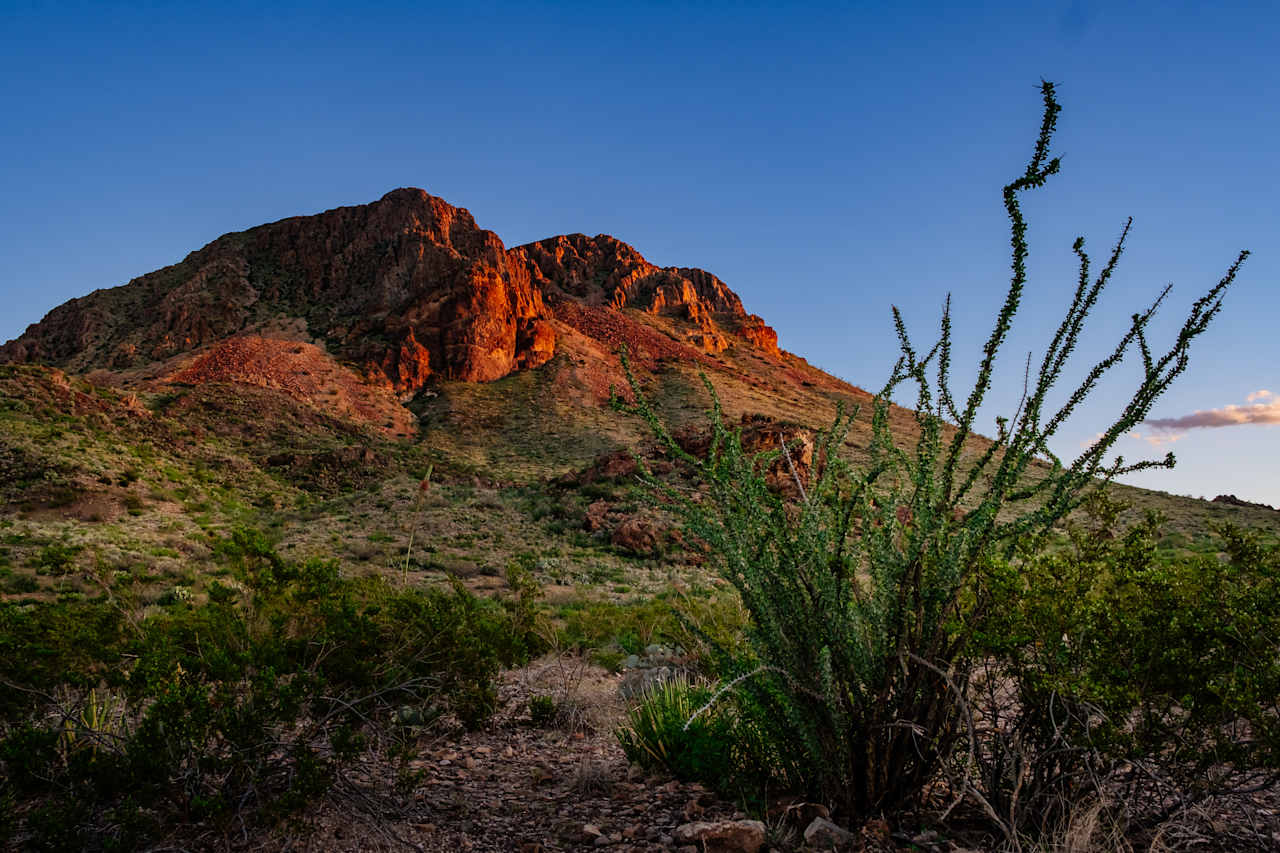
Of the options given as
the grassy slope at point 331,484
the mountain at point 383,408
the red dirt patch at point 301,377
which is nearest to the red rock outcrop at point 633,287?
the mountain at point 383,408

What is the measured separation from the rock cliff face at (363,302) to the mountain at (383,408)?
0.27 metres

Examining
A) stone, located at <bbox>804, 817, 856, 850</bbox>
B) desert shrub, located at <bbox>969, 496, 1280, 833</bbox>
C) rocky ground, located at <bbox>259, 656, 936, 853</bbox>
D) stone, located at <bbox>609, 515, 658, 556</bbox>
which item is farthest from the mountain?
stone, located at <bbox>804, 817, 856, 850</bbox>

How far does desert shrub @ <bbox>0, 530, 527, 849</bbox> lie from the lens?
2979 mm

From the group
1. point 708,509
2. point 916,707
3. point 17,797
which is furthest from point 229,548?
point 916,707

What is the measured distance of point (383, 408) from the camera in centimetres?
5141

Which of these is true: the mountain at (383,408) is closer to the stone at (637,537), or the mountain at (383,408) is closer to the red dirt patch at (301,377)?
the stone at (637,537)

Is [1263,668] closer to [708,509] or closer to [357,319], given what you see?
[708,509]

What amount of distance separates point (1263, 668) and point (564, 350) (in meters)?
62.5

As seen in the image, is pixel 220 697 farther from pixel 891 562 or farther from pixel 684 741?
pixel 891 562

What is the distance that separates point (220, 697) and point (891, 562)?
11.5 feet

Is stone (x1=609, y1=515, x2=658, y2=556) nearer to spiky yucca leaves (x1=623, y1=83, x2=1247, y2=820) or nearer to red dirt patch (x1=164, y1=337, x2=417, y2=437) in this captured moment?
spiky yucca leaves (x1=623, y1=83, x2=1247, y2=820)

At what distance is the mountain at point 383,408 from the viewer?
67.4ft

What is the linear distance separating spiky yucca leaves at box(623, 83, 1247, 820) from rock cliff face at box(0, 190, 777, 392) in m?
56.3

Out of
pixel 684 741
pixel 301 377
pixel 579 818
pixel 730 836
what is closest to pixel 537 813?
pixel 579 818
